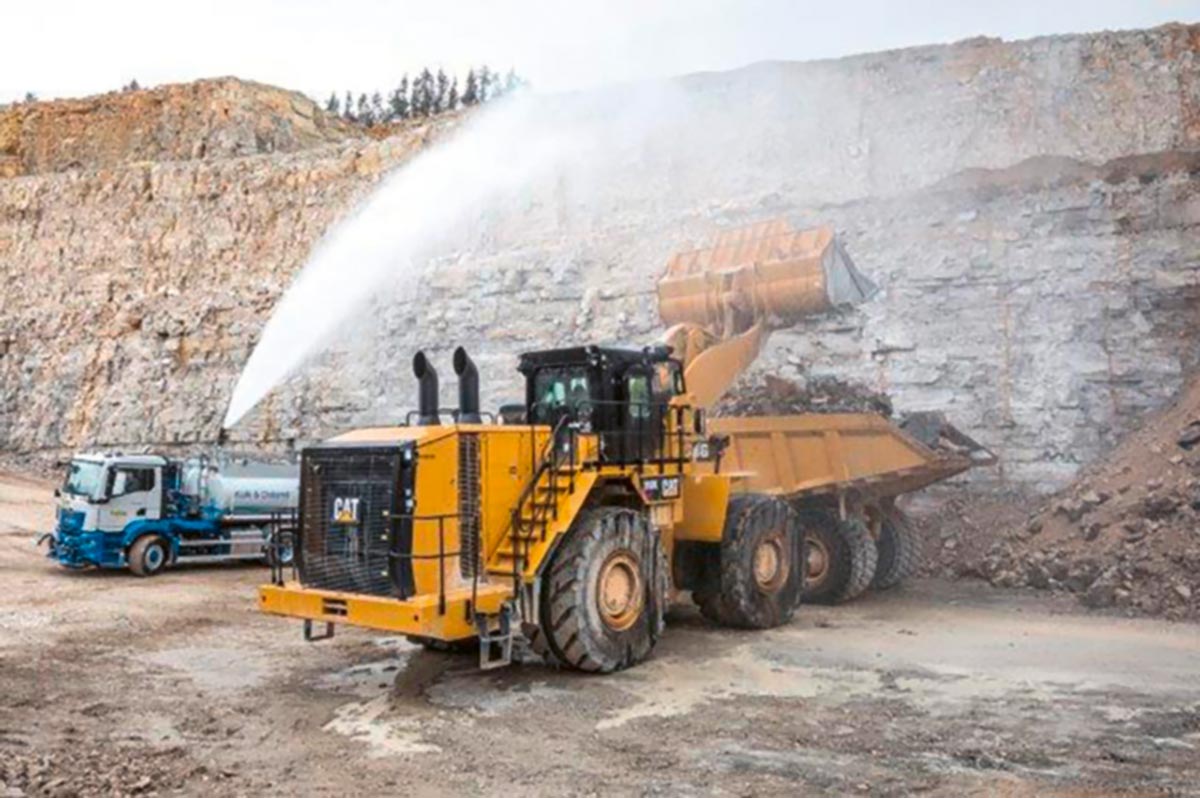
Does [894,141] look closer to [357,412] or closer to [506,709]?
[357,412]

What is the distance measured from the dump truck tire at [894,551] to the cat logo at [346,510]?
25.2 ft

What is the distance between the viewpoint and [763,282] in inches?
501

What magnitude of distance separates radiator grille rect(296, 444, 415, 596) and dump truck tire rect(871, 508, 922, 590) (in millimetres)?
7624

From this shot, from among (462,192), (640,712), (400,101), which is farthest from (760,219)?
(400,101)

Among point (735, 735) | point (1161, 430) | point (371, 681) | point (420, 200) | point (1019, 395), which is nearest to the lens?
point (735, 735)

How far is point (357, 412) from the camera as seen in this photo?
25.5 m

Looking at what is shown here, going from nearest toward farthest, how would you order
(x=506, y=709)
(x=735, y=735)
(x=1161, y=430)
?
1. (x=735, y=735)
2. (x=506, y=709)
3. (x=1161, y=430)

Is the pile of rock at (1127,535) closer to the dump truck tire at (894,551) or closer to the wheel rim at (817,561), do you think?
the dump truck tire at (894,551)

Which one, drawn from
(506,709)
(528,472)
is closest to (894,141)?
(528,472)

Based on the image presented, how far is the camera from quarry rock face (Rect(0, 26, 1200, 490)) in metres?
17.2

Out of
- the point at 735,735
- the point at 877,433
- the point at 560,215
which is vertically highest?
the point at 560,215

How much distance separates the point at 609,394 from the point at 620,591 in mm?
1769

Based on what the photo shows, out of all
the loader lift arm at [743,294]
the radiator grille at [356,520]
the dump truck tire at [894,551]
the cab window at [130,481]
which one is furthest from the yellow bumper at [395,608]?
the cab window at [130,481]

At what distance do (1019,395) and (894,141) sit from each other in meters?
7.66
